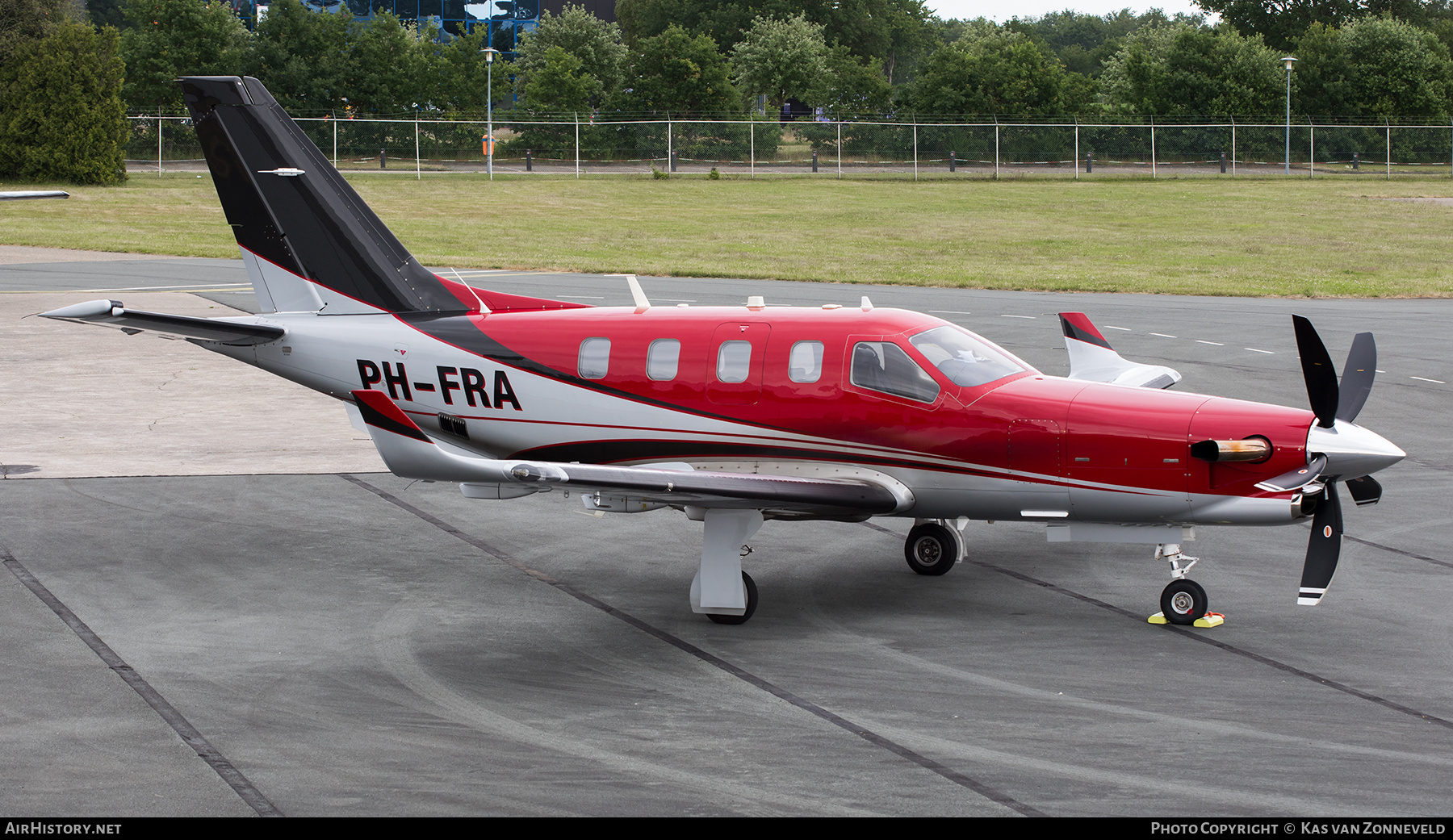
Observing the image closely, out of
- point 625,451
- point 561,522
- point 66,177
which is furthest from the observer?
point 66,177

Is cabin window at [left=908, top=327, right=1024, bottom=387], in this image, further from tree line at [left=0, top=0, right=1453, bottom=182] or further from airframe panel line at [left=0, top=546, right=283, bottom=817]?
tree line at [left=0, top=0, right=1453, bottom=182]

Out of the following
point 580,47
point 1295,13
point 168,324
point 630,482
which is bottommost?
point 630,482

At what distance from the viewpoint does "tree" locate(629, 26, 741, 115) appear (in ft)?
284

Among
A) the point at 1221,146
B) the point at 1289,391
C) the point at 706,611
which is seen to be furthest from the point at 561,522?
the point at 1221,146

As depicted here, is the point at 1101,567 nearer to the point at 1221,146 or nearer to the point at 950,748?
the point at 950,748

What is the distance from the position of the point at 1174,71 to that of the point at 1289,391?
69.3 meters

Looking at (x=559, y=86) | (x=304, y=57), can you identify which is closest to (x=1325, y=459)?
(x=559, y=86)

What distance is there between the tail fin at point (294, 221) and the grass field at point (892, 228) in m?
24.9

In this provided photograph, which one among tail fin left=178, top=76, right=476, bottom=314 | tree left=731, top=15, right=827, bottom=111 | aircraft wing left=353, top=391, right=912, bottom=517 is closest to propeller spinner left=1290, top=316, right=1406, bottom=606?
aircraft wing left=353, top=391, right=912, bottom=517

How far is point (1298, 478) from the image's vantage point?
35.9 feet

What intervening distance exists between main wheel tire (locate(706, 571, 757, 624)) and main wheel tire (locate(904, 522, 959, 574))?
223 cm

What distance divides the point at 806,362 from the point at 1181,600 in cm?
387

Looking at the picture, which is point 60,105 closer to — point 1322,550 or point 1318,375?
point 1318,375

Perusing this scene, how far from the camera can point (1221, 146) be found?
7688 cm
